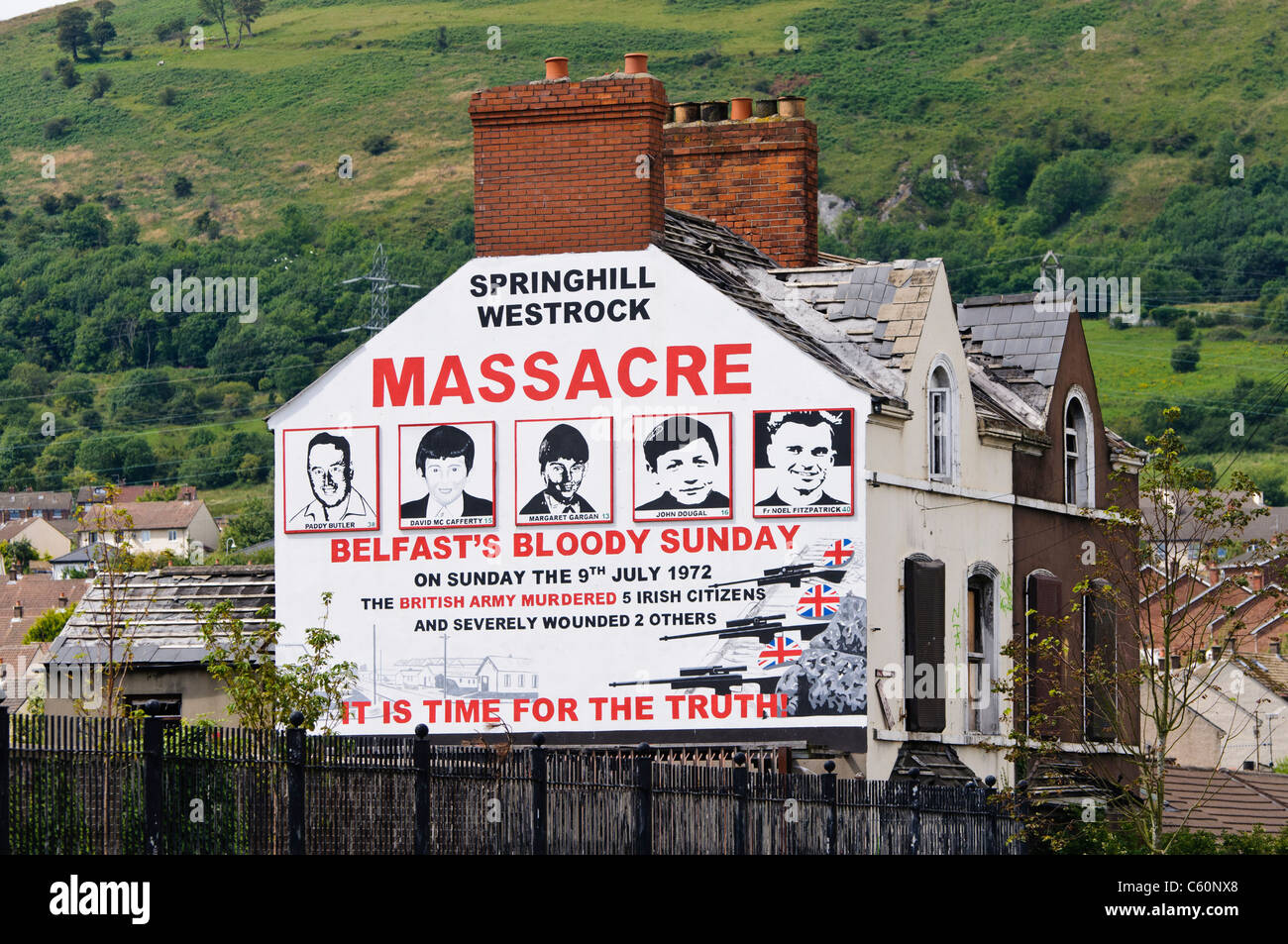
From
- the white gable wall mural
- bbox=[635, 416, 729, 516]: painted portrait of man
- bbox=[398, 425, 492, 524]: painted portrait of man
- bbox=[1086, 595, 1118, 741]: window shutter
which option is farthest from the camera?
bbox=[1086, 595, 1118, 741]: window shutter

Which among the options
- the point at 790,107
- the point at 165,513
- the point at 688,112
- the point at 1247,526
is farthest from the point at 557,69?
the point at 165,513

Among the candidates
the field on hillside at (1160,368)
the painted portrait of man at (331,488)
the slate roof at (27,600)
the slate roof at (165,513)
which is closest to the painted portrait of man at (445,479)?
the painted portrait of man at (331,488)

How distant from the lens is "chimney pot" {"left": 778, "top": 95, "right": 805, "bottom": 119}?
3866cm

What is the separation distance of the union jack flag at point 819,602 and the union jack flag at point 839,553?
13.0 inches

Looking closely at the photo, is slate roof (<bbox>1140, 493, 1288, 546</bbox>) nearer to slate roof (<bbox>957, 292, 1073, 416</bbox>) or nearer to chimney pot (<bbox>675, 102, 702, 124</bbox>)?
slate roof (<bbox>957, 292, 1073, 416</bbox>)

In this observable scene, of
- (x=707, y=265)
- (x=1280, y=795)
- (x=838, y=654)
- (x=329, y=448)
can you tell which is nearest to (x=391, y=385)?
(x=329, y=448)

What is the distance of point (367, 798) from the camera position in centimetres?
2041

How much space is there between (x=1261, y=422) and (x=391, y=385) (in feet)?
478

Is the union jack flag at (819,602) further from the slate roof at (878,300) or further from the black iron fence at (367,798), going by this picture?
the black iron fence at (367,798)

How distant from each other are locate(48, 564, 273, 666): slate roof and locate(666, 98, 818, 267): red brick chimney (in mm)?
9835

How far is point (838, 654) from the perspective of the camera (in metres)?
31.5

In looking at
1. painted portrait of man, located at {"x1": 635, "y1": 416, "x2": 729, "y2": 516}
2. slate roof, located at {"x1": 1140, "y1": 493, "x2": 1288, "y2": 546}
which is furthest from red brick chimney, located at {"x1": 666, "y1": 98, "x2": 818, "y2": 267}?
slate roof, located at {"x1": 1140, "y1": 493, "x2": 1288, "y2": 546}

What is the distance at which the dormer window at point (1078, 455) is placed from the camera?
3991 centimetres
